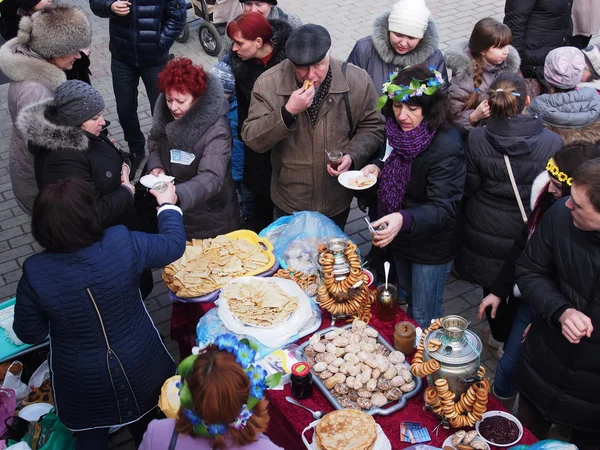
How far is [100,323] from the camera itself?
2.97 meters

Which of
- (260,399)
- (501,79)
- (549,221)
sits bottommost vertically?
(260,399)

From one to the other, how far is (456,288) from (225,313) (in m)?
2.26

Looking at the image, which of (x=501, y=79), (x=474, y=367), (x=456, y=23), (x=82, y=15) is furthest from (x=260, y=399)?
(x=456, y=23)

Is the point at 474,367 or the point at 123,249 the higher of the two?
the point at 123,249

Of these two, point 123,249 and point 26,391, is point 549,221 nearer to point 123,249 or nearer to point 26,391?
point 123,249

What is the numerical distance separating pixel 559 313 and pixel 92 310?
206cm

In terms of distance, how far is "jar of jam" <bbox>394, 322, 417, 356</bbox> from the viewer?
3.10 meters

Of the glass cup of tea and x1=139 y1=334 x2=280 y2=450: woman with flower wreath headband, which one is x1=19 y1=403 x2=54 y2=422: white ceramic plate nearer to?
x1=139 y1=334 x2=280 y2=450: woman with flower wreath headband

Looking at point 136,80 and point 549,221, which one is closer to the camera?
point 549,221

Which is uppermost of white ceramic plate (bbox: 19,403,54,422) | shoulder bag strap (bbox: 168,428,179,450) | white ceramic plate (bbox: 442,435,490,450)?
shoulder bag strap (bbox: 168,428,179,450)

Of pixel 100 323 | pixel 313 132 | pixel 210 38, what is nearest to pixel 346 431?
pixel 100 323

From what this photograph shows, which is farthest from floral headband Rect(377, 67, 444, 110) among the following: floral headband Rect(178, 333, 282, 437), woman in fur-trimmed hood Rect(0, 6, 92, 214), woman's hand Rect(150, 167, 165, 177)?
woman in fur-trimmed hood Rect(0, 6, 92, 214)

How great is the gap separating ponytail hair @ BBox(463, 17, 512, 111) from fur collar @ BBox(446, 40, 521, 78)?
6 centimetres

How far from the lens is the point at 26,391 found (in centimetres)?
380
